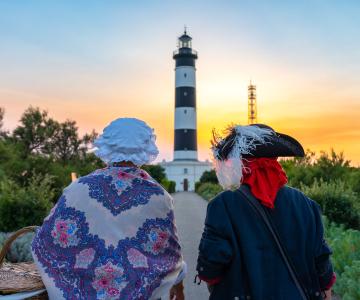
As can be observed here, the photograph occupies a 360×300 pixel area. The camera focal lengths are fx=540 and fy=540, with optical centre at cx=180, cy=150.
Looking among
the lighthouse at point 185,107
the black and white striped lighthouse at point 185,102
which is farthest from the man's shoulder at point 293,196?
the black and white striped lighthouse at point 185,102

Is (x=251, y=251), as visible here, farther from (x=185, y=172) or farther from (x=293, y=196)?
(x=185, y=172)

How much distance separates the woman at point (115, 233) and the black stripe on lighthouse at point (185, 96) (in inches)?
2258

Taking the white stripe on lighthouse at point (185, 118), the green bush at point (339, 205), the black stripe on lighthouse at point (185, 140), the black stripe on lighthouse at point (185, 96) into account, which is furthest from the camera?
the black stripe on lighthouse at point (185, 140)

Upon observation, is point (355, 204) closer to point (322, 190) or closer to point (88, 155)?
point (322, 190)

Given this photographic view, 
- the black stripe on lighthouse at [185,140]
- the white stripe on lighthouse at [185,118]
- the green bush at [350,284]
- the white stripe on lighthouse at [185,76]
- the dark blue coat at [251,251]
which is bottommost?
the green bush at [350,284]

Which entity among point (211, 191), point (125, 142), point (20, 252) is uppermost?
point (211, 191)

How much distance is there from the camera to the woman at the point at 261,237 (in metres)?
3.16

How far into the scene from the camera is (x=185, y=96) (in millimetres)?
61438

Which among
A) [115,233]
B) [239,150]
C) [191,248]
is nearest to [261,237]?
[239,150]

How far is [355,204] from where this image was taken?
40.9 feet

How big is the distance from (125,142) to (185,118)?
5808cm

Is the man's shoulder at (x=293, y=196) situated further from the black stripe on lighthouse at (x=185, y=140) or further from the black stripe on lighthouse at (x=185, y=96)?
the black stripe on lighthouse at (x=185, y=140)

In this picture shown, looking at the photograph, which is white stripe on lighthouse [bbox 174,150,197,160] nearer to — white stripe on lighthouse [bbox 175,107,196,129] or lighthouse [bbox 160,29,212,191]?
lighthouse [bbox 160,29,212,191]

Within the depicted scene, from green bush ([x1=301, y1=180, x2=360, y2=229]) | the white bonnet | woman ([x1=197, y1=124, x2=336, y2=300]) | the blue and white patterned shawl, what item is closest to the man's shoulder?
woman ([x1=197, y1=124, x2=336, y2=300])
